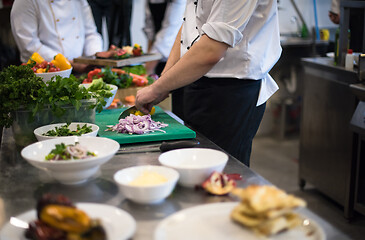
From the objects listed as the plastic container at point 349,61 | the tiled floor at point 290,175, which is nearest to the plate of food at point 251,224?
the tiled floor at point 290,175

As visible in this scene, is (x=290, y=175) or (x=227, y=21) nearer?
(x=227, y=21)

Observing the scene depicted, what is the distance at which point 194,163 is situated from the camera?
1340mm

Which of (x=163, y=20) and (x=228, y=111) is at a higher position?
(x=163, y=20)

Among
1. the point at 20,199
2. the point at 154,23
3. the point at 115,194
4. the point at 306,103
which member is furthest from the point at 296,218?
the point at 154,23

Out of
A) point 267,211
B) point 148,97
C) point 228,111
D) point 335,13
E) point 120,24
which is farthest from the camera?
point 120,24

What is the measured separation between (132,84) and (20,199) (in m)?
1.74

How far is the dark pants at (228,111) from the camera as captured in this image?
2.04m

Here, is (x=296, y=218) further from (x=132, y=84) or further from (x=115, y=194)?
(x=132, y=84)

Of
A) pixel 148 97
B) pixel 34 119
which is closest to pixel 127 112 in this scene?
pixel 148 97

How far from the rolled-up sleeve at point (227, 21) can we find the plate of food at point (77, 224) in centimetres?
90

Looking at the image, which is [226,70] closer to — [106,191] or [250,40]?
[250,40]

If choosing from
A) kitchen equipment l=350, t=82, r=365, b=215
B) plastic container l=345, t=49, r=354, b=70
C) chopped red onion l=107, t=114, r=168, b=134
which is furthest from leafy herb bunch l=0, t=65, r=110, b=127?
plastic container l=345, t=49, r=354, b=70

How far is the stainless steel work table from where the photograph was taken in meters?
1.12

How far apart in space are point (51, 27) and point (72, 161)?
8.14 feet
